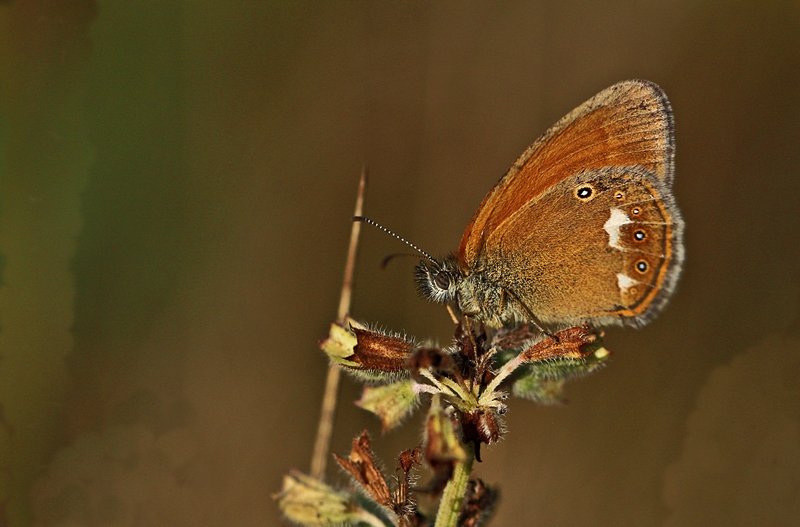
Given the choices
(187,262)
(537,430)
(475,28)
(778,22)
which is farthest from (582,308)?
(778,22)

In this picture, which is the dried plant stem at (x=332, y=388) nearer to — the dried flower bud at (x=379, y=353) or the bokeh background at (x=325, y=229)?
the dried flower bud at (x=379, y=353)

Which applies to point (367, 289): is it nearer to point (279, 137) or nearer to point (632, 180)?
point (279, 137)

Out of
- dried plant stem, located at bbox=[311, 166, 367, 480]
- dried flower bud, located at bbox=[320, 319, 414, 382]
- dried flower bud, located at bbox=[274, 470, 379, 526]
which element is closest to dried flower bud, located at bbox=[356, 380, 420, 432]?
dried flower bud, located at bbox=[320, 319, 414, 382]

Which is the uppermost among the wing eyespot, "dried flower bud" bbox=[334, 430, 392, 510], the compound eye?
the wing eyespot

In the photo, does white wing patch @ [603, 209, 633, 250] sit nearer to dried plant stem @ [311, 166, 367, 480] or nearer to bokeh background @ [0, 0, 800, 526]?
dried plant stem @ [311, 166, 367, 480]

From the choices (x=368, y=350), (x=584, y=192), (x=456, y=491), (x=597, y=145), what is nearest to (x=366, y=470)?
(x=456, y=491)

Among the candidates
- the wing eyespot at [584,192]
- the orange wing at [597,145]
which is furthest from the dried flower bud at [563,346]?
the wing eyespot at [584,192]
